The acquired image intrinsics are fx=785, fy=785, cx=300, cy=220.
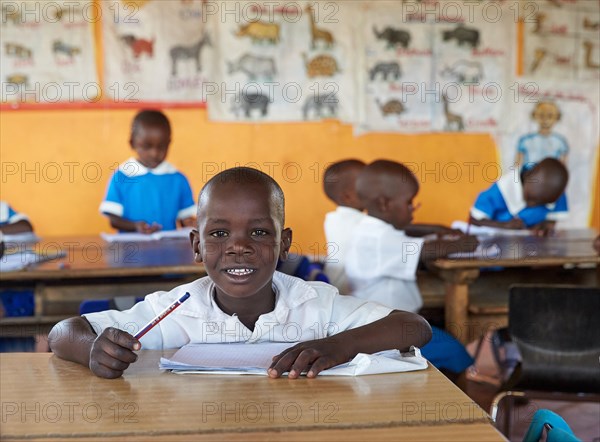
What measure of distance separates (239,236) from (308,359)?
330mm

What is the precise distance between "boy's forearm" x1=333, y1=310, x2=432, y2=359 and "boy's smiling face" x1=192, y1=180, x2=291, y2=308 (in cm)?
23

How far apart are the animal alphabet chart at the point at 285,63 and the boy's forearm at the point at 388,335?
12.0 ft

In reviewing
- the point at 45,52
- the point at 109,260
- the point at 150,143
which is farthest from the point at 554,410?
the point at 45,52

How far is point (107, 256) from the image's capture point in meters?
2.97

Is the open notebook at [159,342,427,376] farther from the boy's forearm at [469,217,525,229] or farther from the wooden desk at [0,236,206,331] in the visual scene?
the boy's forearm at [469,217,525,229]

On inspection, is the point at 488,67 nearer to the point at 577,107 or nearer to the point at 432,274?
the point at 577,107

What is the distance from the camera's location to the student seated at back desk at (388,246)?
2.86 metres

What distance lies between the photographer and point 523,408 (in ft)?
10.5

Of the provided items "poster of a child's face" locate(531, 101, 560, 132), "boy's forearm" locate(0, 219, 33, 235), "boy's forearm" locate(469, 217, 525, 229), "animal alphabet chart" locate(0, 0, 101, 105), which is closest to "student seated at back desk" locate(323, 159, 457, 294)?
"boy's forearm" locate(469, 217, 525, 229)

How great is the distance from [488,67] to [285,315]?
423 cm

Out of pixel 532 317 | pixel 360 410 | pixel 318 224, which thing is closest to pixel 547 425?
pixel 360 410

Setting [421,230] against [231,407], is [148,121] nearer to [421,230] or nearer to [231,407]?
[421,230]

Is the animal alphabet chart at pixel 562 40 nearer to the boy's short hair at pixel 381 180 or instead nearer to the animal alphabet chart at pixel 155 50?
the animal alphabet chart at pixel 155 50

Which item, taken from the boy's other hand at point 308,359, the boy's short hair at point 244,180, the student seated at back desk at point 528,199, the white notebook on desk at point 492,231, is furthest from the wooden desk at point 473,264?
the boy's other hand at point 308,359
